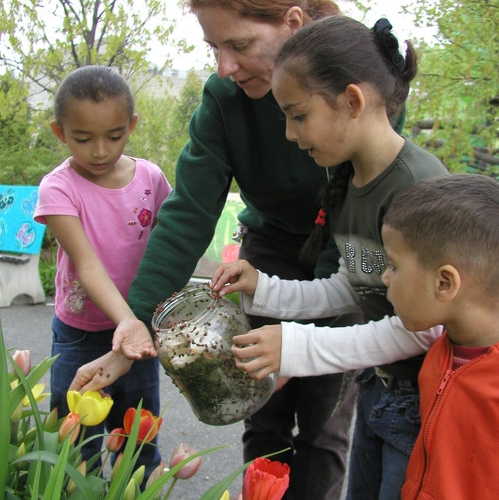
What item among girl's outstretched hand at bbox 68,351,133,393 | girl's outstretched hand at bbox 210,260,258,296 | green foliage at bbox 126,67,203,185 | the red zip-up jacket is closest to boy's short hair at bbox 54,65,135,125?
girl's outstretched hand at bbox 210,260,258,296

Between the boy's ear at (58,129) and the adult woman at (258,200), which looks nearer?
the adult woman at (258,200)

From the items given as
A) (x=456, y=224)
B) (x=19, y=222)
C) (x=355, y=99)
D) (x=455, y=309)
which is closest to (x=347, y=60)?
(x=355, y=99)

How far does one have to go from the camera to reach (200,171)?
171 cm

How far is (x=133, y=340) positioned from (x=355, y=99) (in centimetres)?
69

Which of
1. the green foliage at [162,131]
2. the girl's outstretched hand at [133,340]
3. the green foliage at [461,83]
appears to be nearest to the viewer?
the girl's outstretched hand at [133,340]

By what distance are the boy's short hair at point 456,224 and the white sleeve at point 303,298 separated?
1.45 feet

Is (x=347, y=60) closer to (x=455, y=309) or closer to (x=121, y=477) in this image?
(x=455, y=309)

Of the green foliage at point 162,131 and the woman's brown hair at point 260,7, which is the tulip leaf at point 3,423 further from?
the green foliage at point 162,131

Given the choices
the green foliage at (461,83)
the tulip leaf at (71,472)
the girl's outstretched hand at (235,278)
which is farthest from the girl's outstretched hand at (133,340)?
the green foliage at (461,83)

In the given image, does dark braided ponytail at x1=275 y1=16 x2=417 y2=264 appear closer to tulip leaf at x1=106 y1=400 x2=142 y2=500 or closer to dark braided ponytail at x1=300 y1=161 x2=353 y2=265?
dark braided ponytail at x1=300 y1=161 x2=353 y2=265

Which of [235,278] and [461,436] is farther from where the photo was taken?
[235,278]

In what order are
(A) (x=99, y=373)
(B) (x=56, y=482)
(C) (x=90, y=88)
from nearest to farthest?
(B) (x=56, y=482)
(A) (x=99, y=373)
(C) (x=90, y=88)

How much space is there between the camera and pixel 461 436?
44.4 inches

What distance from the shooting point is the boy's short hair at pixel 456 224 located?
113 cm
